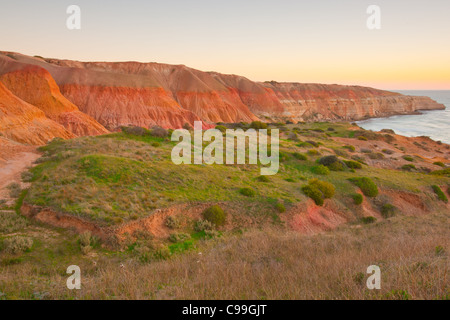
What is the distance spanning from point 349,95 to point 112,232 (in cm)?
15979

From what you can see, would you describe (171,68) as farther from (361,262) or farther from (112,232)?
(361,262)

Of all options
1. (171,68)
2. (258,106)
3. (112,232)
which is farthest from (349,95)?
(112,232)

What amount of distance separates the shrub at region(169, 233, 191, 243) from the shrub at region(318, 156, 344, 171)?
20.8m

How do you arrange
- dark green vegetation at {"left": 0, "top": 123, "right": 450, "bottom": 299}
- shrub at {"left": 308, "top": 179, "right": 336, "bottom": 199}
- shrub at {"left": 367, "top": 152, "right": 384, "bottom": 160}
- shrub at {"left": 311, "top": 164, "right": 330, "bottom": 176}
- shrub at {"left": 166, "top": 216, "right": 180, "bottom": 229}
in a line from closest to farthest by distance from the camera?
dark green vegetation at {"left": 0, "top": 123, "right": 450, "bottom": 299}, shrub at {"left": 166, "top": 216, "right": 180, "bottom": 229}, shrub at {"left": 308, "top": 179, "right": 336, "bottom": 199}, shrub at {"left": 311, "top": 164, "right": 330, "bottom": 176}, shrub at {"left": 367, "top": 152, "right": 384, "bottom": 160}

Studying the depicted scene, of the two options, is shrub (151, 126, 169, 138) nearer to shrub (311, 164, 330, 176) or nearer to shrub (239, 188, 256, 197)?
shrub (239, 188, 256, 197)

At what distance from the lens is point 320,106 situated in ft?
449

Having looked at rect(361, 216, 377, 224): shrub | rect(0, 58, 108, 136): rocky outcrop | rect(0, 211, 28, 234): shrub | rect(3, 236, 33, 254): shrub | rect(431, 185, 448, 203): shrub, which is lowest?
rect(361, 216, 377, 224): shrub

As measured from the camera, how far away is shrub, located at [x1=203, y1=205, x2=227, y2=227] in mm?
16062

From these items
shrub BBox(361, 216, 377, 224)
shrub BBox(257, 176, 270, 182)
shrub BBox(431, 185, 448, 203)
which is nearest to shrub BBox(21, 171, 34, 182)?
shrub BBox(257, 176, 270, 182)

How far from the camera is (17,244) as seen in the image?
436 inches

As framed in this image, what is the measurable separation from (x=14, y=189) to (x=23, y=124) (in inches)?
1119

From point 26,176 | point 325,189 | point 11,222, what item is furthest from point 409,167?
point 26,176

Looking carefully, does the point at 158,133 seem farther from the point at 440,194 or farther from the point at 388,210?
the point at 440,194

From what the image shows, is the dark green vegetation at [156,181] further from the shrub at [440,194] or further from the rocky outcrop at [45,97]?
the rocky outcrop at [45,97]
